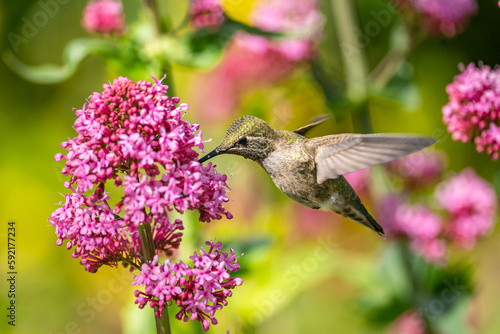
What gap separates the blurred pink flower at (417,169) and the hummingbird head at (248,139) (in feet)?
4.87

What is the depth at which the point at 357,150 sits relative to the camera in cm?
225

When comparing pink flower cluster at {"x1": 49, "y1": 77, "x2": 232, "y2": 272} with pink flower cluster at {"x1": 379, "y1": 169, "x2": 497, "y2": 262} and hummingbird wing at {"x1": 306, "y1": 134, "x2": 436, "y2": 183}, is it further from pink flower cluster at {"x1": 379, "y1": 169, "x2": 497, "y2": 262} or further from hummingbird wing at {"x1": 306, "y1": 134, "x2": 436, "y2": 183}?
pink flower cluster at {"x1": 379, "y1": 169, "x2": 497, "y2": 262}

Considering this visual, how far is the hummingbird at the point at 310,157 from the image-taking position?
2223 mm

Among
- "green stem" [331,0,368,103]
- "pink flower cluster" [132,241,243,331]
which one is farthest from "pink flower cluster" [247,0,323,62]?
"pink flower cluster" [132,241,243,331]

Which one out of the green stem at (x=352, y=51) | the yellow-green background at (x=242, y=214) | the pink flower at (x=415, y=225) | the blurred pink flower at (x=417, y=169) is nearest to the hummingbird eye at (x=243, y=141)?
the yellow-green background at (x=242, y=214)

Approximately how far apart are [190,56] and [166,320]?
5.17 feet

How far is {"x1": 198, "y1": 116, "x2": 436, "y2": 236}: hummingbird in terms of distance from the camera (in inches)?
87.5

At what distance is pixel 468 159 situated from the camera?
606 centimetres

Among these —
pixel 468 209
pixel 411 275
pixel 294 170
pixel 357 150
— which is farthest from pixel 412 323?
pixel 357 150

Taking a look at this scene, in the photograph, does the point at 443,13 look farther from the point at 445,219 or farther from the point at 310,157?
the point at 310,157

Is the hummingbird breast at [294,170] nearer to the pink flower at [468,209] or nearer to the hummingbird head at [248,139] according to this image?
the hummingbird head at [248,139]

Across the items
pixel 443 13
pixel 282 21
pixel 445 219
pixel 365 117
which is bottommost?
pixel 445 219

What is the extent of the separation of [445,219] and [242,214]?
149cm

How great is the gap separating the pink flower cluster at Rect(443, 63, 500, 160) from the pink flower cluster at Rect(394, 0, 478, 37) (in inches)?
53.7
